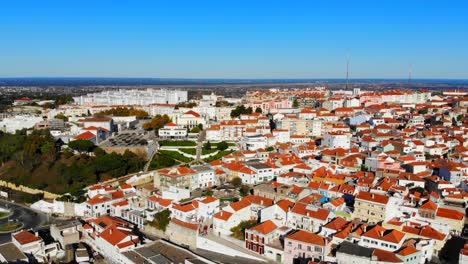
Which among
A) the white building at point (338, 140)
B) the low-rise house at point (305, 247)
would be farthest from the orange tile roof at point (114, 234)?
the white building at point (338, 140)

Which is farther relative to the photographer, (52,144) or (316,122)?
(316,122)

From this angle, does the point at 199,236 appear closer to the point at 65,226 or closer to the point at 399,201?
the point at 65,226

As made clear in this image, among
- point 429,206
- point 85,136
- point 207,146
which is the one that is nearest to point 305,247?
point 429,206

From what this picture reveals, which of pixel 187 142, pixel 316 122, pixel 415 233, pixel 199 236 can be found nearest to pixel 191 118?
pixel 187 142

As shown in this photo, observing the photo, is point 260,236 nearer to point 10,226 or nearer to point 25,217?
point 10,226

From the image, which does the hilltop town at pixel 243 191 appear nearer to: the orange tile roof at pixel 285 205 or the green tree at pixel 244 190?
the orange tile roof at pixel 285 205

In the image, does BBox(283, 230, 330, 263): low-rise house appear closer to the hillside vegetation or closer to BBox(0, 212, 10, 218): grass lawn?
the hillside vegetation

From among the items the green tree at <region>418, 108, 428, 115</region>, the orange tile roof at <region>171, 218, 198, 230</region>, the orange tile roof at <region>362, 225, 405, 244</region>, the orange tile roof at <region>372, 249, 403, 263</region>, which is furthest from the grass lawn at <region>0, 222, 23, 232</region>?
the green tree at <region>418, 108, 428, 115</region>
